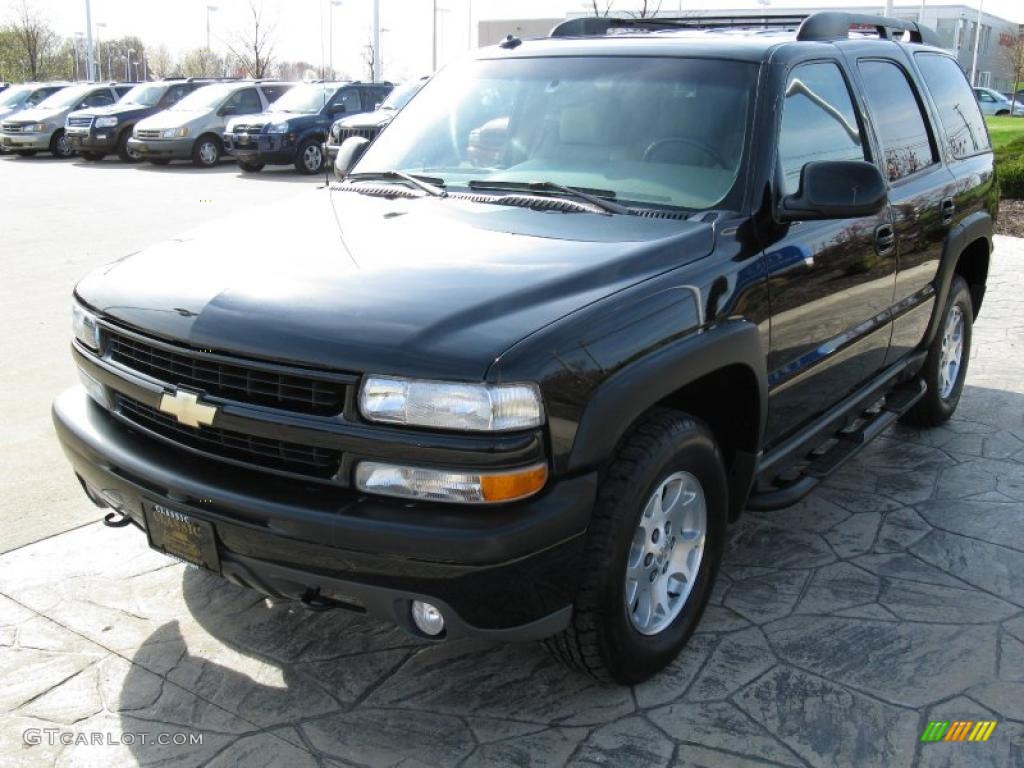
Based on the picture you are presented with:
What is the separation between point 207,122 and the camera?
72.2 feet

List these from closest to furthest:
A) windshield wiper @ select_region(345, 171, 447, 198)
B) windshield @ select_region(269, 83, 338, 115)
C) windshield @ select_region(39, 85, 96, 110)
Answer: windshield wiper @ select_region(345, 171, 447, 198) → windshield @ select_region(269, 83, 338, 115) → windshield @ select_region(39, 85, 96, 110)

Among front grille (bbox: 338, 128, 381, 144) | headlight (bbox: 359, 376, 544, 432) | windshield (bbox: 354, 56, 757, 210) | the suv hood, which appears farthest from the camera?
front grille (bbox: 338, 128, 381, 144)

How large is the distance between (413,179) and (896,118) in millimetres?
2198

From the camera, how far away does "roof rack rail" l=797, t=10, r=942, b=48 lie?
4.28m

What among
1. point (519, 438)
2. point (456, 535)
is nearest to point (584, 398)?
point (519, 438)

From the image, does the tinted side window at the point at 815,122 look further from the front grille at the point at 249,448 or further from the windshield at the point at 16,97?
the windshield at the point at 16,97

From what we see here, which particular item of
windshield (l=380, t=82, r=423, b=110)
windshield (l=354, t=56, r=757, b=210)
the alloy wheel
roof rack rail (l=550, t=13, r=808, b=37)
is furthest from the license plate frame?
windshield (l=380, t=82, r=423, b=110)

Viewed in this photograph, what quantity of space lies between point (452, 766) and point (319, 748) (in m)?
0.39

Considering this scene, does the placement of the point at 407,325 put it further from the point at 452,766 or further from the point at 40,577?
the point at 40,577

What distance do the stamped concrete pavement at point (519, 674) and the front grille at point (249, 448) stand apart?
817mm

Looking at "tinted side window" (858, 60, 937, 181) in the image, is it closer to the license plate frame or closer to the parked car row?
the license plate frame

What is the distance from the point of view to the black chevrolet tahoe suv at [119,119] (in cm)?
2316

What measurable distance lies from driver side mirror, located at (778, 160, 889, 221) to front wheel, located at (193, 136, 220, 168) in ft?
66.3

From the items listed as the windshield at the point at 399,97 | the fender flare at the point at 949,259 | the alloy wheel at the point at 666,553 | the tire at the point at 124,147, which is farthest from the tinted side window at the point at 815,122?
the tire at the point at 124,147
